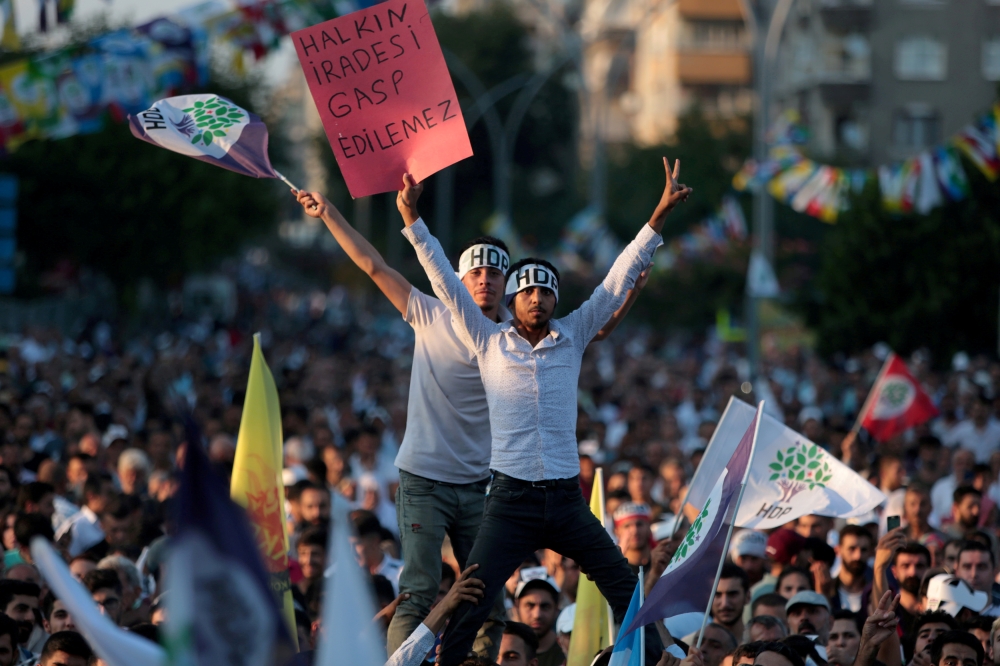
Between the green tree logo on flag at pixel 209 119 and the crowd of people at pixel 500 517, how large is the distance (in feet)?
3.20

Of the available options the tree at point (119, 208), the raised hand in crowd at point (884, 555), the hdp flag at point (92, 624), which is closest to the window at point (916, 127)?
the tree at point (119, 208)

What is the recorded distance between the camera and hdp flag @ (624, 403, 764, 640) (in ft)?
16.2

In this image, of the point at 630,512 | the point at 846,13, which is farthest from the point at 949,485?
the point at 846,13

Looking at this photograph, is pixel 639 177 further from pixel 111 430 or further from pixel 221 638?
Answer: pixel 221 638

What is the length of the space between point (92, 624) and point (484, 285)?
258 cm

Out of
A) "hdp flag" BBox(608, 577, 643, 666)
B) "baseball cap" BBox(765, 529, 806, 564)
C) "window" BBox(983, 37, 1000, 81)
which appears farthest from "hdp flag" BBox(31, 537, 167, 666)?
"window" BBox(983, 37, 1000, 81)

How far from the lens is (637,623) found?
492 cm

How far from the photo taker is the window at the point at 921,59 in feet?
165

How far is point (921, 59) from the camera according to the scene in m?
50.5

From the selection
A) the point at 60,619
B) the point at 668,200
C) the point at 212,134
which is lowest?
the point at 60,619

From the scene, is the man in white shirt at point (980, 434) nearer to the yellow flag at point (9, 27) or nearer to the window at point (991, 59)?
the yellow flag at point (9, 27)

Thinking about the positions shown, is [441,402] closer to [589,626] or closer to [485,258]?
[485,258]

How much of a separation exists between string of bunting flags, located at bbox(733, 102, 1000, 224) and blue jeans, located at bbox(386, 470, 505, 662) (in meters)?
10.9

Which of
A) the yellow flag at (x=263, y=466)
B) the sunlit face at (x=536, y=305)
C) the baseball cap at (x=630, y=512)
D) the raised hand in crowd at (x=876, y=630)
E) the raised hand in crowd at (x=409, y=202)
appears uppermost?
the raised hand in crowd at (x=409, y=202)
